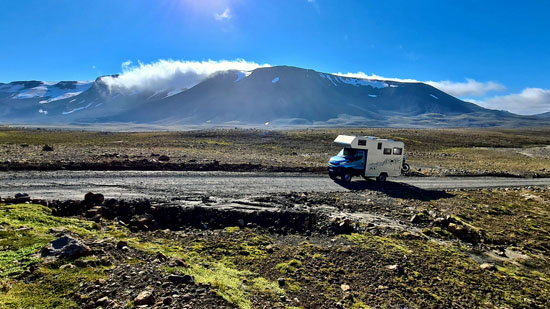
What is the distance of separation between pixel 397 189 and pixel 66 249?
61.0 feet

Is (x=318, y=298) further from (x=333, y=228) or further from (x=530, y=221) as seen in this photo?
(x=530, y=221)

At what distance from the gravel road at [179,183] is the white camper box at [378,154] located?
0.89 metres

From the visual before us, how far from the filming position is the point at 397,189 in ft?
64.9

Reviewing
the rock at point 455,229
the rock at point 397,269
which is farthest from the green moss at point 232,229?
the rock at point 455,229

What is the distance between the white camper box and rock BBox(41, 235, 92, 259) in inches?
692

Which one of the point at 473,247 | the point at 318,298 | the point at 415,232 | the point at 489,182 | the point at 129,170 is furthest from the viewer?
the point at 489,182

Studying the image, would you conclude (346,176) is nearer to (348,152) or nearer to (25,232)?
(348,152)

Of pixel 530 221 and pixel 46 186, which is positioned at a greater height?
pixel 46 186

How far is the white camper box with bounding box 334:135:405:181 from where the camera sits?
21.1 metres

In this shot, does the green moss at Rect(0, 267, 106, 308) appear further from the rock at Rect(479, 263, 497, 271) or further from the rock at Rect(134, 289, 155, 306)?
the rock at Rect(479, 263, 497, 271)

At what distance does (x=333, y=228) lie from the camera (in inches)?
456

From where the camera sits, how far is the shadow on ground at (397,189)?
18.0m

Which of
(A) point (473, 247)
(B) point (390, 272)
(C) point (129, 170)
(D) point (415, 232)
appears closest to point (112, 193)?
(C) point (129, 170)

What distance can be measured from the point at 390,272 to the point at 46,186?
1653cm
